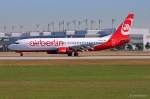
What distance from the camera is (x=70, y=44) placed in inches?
3750

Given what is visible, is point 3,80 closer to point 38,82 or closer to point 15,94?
point 38,82

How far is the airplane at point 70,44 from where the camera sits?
94375mm

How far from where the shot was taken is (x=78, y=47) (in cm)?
9462

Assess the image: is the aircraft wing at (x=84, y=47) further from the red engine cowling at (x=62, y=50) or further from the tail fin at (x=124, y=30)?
the tail fin at (x=124, y=30)

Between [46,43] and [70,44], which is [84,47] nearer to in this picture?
[70,44]


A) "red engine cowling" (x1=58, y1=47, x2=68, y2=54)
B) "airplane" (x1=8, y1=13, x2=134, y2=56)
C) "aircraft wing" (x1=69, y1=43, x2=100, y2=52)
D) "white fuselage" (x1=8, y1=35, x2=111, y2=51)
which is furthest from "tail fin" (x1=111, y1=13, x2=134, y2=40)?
"red engine cowling" (x1=58, y1=47, x2=68, y2=54)

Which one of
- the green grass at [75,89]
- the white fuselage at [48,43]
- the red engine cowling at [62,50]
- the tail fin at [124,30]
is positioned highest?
the tail fin at [124,30]

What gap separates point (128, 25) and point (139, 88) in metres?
70.0

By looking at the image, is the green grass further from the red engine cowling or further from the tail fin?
the tail fin

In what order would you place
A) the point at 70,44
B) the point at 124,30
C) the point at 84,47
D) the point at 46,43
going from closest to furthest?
the point at 46,43 < the point at 84,47 < the point at 70,44 < the point at 124,30

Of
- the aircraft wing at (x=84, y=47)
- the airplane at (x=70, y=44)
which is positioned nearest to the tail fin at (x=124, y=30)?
the airplane at (x=70, y=44)

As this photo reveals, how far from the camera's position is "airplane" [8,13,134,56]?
3716 inches

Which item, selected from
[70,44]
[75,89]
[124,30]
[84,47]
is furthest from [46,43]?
[75,89]

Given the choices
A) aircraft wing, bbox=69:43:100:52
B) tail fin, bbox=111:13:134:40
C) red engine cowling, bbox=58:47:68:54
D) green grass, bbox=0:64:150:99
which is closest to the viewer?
green grass, bbox=0:64:150:99
